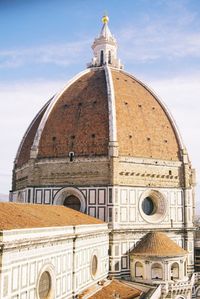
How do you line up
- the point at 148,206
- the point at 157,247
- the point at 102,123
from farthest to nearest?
the point at 148,206
the point at 102,123
the point at 157,247

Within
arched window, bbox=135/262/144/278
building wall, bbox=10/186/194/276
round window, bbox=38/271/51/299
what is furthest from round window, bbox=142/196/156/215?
round window, bbox=38/271/51/299

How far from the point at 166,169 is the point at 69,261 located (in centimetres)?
1345

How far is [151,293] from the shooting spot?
2338 centimetres

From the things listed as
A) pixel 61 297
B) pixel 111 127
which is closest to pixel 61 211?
pixel 61 297

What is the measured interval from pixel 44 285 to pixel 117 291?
22.8 feet

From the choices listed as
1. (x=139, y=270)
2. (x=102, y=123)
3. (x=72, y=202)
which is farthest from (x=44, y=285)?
(x=102, y=123)

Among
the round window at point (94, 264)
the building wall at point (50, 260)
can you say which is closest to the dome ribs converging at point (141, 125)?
the building wall at point (50, 260)

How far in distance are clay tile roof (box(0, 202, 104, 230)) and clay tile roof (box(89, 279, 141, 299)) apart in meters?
3.70

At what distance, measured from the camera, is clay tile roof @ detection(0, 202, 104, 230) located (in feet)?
52.0

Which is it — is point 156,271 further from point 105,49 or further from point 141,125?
point 105,49

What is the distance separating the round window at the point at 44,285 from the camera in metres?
16.8

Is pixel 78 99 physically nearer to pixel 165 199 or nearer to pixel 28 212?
pixel 165 199

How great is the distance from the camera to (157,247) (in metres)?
26.9

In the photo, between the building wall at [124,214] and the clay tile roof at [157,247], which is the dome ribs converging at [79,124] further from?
the clay tile roof at [157,247]
